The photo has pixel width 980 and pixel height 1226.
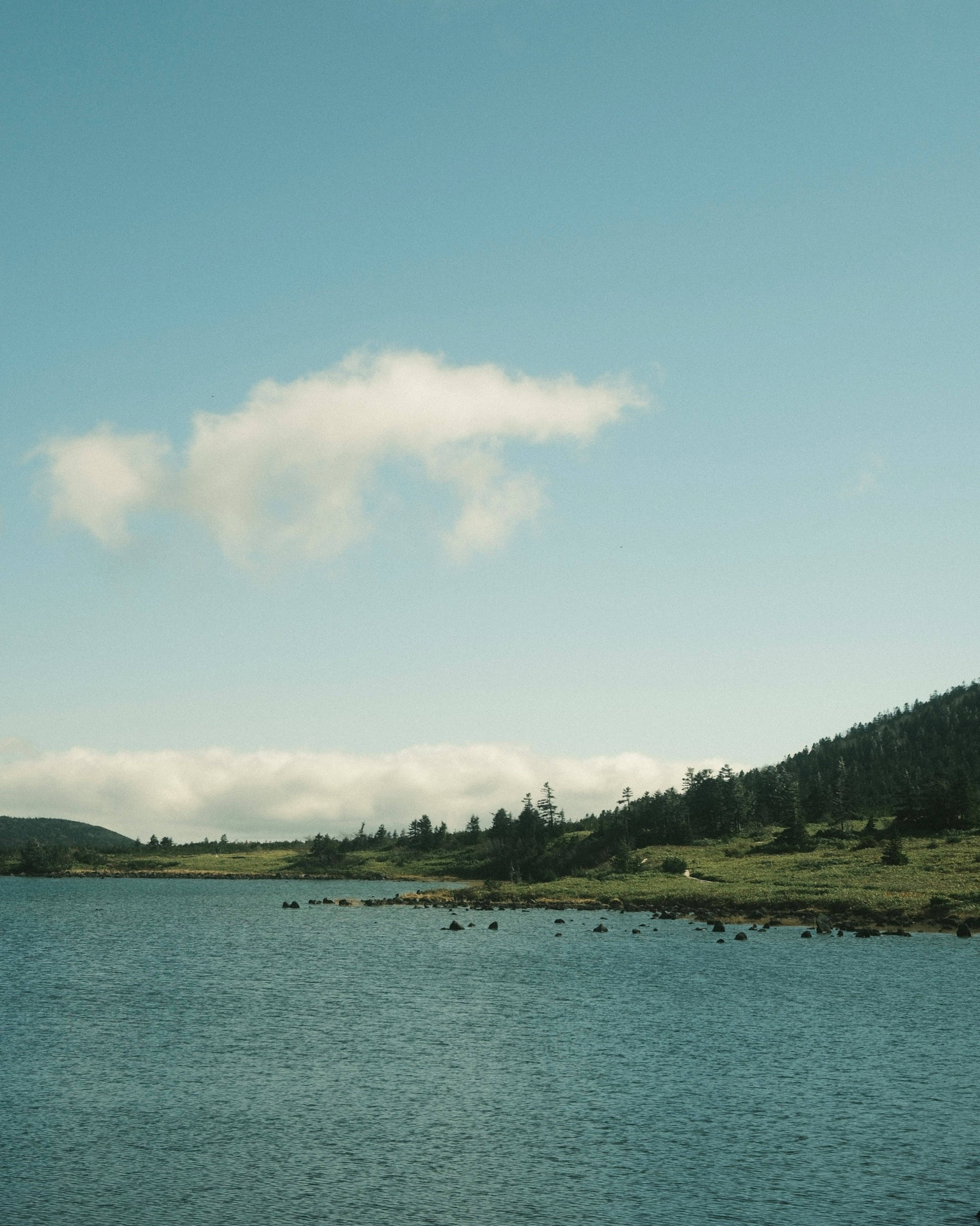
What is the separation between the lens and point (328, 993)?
70188 millimetres

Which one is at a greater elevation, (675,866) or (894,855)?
(894,855)

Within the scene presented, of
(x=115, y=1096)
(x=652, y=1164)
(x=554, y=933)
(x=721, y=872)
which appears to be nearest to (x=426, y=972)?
(x=554, y=933)

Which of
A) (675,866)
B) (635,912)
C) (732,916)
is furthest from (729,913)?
(675,866)

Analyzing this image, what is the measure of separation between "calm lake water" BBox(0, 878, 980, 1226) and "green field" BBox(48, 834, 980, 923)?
103ft

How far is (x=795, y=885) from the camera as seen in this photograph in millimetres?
137500

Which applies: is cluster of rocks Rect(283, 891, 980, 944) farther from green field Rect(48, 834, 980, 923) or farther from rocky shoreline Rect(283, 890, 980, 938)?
green field Rect(48, 834, 980, 923)

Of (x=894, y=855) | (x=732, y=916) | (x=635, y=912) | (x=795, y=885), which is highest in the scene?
(x=894, y=855)

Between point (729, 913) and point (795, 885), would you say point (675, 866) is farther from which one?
point (729, 913)

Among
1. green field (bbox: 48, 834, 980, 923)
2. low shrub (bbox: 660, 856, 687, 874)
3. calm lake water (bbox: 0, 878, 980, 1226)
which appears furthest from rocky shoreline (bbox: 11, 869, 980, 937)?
calm lake water (bbox: 0, 878, 980, 1226)

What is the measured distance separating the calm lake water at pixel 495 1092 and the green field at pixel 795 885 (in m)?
31.5

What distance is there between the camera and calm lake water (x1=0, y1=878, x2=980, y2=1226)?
2969 centimetres

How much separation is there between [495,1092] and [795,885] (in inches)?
4145

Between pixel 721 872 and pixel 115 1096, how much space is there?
133m

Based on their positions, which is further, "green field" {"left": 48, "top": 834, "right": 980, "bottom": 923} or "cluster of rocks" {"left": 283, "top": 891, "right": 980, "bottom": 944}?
"green field" {"left": 48, "top": 834, "right": 980, "bottom": 923}
